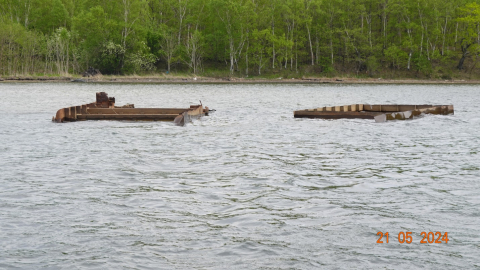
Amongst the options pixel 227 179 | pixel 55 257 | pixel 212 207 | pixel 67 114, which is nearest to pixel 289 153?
pixel 227 179

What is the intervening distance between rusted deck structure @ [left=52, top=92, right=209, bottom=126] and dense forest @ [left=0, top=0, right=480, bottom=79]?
228 ft

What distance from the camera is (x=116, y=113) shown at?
29.3 meters

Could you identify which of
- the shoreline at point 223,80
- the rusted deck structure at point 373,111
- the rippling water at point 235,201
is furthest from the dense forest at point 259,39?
the rippling water at point 235,201

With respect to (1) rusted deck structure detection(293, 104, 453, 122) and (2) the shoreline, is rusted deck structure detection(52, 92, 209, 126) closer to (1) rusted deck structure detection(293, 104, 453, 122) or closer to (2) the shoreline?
(1) rusted deck structure detection(293, 104, 453, 122)

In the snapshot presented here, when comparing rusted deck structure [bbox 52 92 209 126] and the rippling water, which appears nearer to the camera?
the rippling water

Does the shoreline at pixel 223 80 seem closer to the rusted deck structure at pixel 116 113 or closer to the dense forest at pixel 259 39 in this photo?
the dense forest at pixel 259 39

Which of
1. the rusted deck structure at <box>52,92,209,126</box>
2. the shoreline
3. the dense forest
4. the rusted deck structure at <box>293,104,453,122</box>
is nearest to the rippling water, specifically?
the rusted deck structure at <box>52,92,209,126</box>

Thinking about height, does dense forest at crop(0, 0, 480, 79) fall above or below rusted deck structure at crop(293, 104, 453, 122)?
above

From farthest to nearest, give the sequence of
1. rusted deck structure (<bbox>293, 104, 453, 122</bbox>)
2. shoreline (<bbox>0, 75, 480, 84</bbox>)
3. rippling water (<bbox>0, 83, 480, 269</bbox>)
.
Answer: shoreline (<bbox>0, 75, 480, 84</bbox>), rusted deck structure (<bbox>293, 104, 453, 122</bbox>), rippling water (<bbox>0, 83, 480, 269</bbox>)

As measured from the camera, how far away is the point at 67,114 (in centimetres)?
2855
